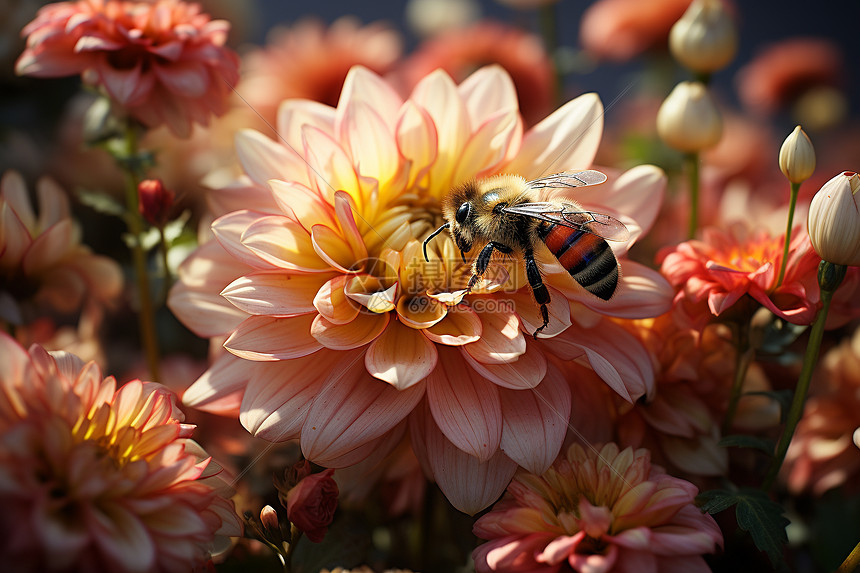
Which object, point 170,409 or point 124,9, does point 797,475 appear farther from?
point 124,9

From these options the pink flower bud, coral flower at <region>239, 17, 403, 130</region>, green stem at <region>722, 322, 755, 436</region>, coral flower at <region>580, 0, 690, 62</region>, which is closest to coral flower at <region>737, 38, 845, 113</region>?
coral flower at <region>580, 0, 690, 62</region>

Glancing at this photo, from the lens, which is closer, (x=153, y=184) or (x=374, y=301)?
(x=374, y=301)

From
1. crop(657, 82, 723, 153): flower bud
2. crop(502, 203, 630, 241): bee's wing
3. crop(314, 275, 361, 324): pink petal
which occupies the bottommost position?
crop(314, 275, 361, 324): pink petal

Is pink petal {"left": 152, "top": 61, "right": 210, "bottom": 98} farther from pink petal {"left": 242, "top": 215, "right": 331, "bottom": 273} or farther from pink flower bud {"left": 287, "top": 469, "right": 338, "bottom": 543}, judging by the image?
pink flower bud {"left": 287, "top": 469, "right": 338, "bottom": 543}

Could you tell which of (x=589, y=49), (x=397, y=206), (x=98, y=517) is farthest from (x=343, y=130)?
(x=589, y=49)

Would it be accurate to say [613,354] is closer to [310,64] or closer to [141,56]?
[141,56]

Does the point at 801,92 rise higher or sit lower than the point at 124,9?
lower

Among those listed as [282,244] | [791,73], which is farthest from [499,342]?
[791,73]
